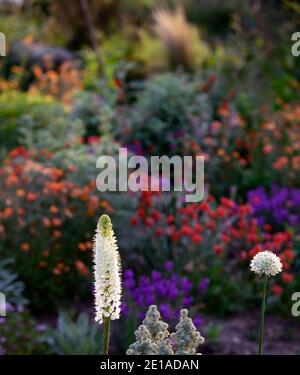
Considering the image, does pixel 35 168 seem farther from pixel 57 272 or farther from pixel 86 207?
pixel 57 272

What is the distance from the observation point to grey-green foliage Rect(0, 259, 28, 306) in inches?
174

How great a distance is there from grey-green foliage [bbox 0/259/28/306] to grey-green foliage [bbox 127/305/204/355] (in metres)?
2.48

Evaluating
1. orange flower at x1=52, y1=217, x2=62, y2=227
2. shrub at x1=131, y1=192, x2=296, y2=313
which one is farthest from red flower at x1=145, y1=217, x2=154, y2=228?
orange flower at x1=52, y1=217, x2=62, y2=227

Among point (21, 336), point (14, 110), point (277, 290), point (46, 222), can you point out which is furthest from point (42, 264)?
point (14, 110)

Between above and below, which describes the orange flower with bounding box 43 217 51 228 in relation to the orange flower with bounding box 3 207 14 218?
below

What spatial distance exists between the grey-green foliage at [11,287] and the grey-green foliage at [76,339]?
0.48m

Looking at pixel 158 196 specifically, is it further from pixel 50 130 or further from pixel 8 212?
pixel 50 130

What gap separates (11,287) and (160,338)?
2.58 meters

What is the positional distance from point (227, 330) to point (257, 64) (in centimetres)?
658

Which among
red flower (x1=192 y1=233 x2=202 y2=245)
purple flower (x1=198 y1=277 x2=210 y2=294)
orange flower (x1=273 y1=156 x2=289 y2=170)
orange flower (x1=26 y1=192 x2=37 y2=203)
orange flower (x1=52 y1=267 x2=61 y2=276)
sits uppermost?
orange flower (x1=273 y1=156 x2=289 y2=170)

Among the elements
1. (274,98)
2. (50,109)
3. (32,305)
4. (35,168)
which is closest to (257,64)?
(274,98)

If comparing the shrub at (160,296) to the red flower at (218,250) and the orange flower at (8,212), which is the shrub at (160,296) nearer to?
the red flower at (218,250)

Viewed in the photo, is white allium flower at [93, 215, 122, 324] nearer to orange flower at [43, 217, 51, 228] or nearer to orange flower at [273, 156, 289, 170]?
orange flower at [43, 217, 51, 228]

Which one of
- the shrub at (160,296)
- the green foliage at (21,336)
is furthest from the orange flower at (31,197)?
the shrub at (160,296)
